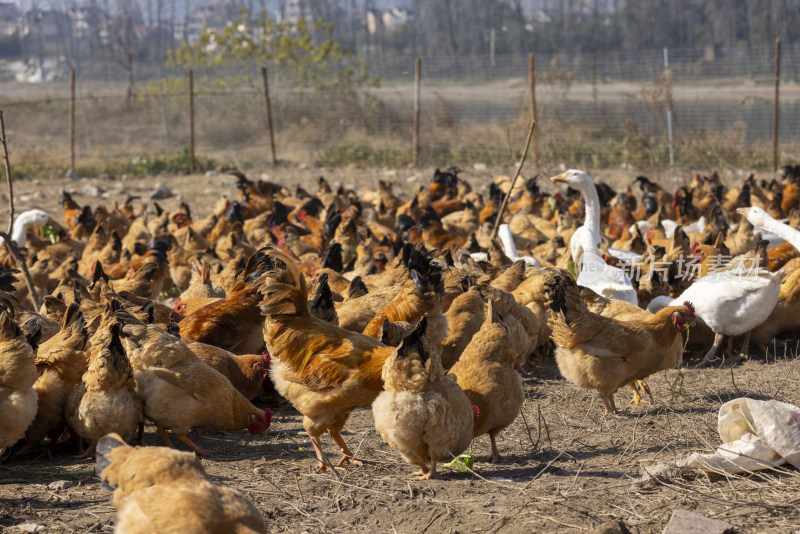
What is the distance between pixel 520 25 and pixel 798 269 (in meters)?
59.6

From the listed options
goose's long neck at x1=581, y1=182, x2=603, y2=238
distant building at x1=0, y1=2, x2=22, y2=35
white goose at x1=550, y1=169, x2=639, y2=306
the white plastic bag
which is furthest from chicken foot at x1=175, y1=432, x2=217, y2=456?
distant building at x1=0, y1=2, x2=22, y2=35

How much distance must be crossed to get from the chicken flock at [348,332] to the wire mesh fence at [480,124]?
28.1 ft

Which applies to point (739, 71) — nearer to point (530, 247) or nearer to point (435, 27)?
point (530, 247)

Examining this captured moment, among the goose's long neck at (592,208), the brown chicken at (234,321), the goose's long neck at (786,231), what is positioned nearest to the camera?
the brown chicken at (234,321)

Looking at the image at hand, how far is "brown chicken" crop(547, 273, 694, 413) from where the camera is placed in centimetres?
589

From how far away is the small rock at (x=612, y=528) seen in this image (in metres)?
3.79

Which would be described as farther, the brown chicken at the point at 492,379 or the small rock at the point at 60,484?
the brown chicken at the point at 492,379

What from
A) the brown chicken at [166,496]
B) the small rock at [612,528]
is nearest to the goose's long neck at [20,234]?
the brown chicken at [166,496]

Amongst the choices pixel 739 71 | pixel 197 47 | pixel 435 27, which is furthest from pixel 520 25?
pixel 739 71

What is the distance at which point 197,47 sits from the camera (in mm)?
33000

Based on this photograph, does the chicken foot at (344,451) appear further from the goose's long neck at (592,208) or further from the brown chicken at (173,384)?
the goose's long neck at (592,208)

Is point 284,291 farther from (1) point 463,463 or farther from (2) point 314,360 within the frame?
(1) point 463,463

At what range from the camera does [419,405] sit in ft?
15.2

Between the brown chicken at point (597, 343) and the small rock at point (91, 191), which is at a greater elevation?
the small rock at point (91, 191)
